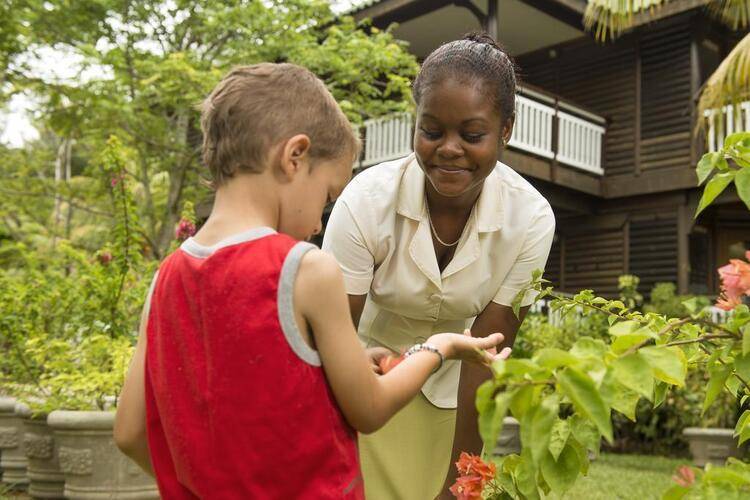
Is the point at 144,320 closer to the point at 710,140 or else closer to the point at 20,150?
the point at 710,140

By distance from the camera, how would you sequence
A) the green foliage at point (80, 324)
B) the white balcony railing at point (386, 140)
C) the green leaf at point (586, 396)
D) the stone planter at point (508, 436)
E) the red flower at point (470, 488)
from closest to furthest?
the green leaf at point (586, 396) → the red flower at point (470, 488) → the green foliage at point (80, 324) → the stone planter at point (508, 436) → the white balcony railing at point (386, 140)

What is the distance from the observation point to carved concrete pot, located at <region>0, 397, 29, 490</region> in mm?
5445

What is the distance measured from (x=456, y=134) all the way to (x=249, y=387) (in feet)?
3.32

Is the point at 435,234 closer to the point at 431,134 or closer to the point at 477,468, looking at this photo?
the point at 431,134

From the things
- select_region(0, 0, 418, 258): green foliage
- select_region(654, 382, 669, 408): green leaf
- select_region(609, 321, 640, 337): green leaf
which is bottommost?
select_region(654, 382, 669, 408): green leaf

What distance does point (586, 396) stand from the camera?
1.10m

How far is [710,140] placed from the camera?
12039 millimetres

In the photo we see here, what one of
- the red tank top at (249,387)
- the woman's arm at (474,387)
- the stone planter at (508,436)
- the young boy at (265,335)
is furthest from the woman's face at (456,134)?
the stone planter at (508,436)

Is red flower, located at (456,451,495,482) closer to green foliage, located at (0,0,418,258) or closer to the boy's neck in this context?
the boy's neck

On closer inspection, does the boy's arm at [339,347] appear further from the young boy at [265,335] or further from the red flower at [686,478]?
the red flower at [686,478]

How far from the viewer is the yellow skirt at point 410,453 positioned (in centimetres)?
250

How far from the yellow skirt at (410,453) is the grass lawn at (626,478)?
3308 millimetres

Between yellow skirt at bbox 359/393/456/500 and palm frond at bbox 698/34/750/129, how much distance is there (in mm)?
5971

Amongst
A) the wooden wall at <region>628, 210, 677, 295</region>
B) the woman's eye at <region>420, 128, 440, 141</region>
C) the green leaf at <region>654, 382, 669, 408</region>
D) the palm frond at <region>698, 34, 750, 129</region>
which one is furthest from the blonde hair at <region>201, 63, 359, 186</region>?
the wooden wall at <region>628, 210, 677, 295</region>
